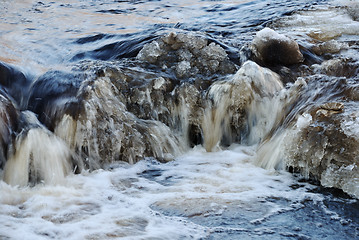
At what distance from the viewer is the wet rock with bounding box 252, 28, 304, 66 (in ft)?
17.9

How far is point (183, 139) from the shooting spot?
490 centimetres

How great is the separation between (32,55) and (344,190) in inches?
185

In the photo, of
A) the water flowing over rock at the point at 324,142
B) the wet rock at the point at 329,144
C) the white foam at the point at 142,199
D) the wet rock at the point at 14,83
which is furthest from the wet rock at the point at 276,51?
the wet rock at the point at 14,83

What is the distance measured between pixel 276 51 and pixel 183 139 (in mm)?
1597

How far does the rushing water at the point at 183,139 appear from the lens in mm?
3229

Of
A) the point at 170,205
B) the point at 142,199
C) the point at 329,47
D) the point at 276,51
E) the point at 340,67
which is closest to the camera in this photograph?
the point at 170,205

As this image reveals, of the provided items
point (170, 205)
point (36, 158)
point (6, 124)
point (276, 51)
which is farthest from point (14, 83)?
point (276, 51)

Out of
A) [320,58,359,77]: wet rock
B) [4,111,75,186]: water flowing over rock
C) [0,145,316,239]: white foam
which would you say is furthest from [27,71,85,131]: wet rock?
[320,58,359,77]: wet rock

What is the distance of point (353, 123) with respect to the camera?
3785mm

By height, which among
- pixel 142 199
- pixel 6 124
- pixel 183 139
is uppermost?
pixel 6 124

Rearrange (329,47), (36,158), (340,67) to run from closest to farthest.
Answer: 1. (36,158)
2. (340,67)
3. (329,47)

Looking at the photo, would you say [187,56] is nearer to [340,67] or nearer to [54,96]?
[54,96]

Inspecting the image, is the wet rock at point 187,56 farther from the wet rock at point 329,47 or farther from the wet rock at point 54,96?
the wet rock at point 329,47

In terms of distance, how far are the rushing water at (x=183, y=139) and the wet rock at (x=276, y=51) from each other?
24 millimetres
